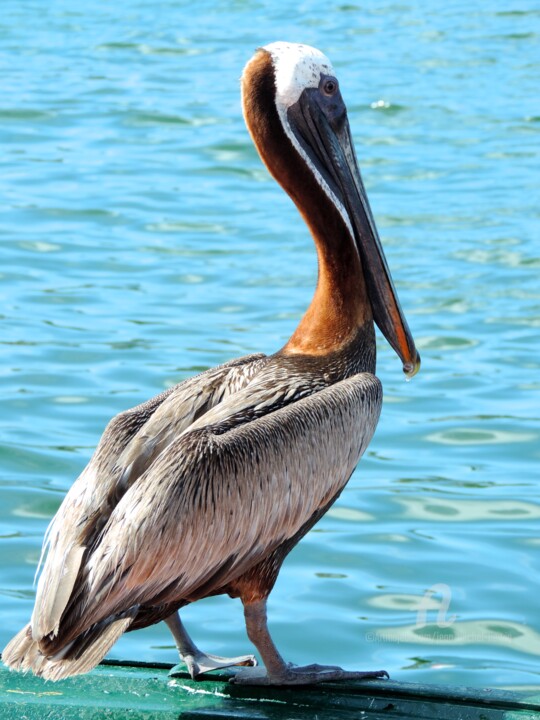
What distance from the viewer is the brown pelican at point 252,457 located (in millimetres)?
3346

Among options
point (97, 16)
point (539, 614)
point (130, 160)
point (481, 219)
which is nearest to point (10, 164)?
point (130, 160)

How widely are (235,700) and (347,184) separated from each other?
1.58 meters

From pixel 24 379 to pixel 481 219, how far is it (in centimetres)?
416

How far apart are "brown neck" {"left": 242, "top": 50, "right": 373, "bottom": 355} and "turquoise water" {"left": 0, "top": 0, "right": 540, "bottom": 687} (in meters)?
1.29

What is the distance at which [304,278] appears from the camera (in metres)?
9.09

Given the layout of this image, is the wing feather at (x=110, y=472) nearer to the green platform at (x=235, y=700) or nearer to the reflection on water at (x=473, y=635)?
the green platform at (x=235, y=700)

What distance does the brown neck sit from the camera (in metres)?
4.12

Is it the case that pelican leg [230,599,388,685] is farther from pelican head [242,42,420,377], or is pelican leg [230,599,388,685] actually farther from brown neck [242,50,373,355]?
pelican head [242,42,420,377]

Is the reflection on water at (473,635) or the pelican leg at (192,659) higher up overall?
the pelican leg at (192,659)

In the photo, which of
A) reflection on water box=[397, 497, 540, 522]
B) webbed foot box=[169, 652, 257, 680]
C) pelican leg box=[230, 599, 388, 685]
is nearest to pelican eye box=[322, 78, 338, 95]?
pelican leg box=[230, 599, 388, 685]

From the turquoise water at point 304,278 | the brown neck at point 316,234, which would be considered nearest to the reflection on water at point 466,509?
the turquoise water at point 304,278

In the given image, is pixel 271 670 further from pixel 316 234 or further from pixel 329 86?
pixel 329 86

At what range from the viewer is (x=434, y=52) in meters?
15.0

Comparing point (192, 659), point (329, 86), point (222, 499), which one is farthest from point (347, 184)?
point (192, 659)
